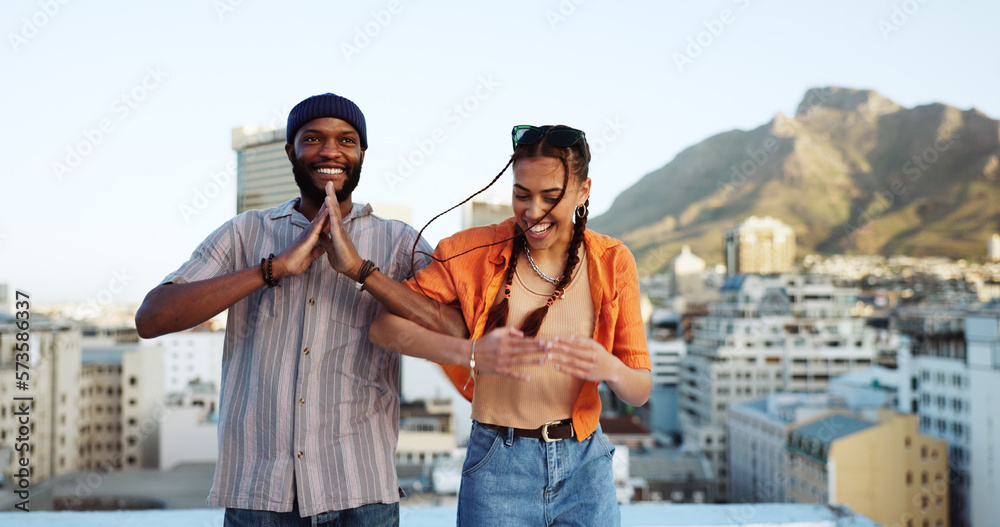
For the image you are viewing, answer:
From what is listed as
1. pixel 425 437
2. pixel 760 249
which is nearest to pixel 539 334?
pixel 425 437

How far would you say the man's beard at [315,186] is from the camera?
1800 millimetres

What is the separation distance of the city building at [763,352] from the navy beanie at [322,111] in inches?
1158

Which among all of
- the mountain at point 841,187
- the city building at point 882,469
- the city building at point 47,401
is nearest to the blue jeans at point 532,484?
the city building at point 882,469

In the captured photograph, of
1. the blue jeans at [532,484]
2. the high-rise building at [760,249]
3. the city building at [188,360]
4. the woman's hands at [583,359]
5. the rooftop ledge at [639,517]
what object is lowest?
the city building at [188,360]

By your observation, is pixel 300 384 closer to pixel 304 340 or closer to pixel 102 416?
pixel 304 340

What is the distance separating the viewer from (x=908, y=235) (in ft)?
263

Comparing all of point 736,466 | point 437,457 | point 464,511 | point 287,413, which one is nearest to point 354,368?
point 287,413

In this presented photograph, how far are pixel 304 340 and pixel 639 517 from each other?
1.85m

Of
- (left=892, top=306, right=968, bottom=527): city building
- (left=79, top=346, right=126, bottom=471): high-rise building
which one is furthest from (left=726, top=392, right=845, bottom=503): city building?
(left=79, top=346, right=126, bottom=471): high-rise building

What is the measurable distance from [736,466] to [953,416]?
8194 millimetres

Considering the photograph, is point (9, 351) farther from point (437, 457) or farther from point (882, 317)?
point (882, 317)

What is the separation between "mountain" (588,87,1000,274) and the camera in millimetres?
81938

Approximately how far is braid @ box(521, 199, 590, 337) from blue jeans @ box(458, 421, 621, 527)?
0.86 feet

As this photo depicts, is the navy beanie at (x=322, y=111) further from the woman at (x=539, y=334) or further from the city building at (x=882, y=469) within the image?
the city building at (x=882, y=469)
